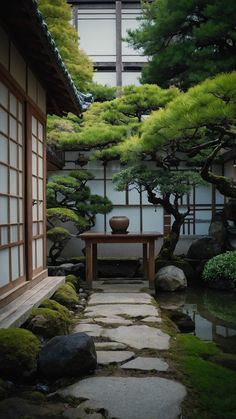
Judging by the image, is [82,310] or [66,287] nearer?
[82,310]

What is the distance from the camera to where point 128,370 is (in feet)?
13.1

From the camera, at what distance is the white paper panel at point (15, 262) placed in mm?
5477

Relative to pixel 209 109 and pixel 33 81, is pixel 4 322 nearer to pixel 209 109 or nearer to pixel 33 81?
pixel 33 81

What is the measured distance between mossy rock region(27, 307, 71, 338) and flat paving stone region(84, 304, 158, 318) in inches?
46.7

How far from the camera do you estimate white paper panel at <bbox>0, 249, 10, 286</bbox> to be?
4953 mm

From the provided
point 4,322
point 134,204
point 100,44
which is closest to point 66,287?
point 4,322

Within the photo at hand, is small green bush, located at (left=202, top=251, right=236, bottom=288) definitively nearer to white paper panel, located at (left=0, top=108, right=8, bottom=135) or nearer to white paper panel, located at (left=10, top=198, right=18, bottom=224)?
white paper panel, located at (left=10, top=198, right=18, bottom=224)

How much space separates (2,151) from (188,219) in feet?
30.1

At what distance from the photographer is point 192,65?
11500mm

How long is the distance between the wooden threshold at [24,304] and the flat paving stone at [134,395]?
116 centimetres

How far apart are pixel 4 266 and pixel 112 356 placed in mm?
1681

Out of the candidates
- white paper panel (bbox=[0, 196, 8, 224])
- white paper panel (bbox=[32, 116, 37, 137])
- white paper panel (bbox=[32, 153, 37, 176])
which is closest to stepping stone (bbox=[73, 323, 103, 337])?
white paper panel (bbox=[0, 196, 8, 224])

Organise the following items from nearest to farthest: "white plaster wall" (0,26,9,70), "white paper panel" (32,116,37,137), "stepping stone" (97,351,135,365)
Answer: "stepping stone" (97,351,135,365)
"white plaster wall" (0,26,9,70)
"white paper panel" (32,116,37,137)

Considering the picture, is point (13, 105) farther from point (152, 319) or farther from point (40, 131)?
point (152, 319)
